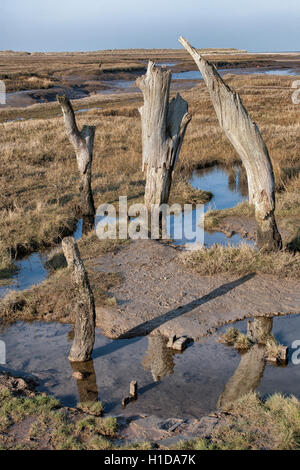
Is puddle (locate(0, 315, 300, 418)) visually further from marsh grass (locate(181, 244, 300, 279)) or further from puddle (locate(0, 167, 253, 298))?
puddle (locate(0, 167, 253, 298))

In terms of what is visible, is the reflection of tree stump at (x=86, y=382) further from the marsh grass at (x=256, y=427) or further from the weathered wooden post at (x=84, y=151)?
the weathered wooden post at (x=84, y=151)

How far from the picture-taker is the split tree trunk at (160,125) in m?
12.7

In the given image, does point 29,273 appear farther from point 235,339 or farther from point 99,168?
point 99,168

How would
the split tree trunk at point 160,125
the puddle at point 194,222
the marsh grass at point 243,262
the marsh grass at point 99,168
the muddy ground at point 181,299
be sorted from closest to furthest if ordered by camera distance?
the muddy ground at point 181,299
the marsh grass at point 243,262
the puddle at point 194,222
the split tree trunk at point 160,125
the marsh grass at point 99,168

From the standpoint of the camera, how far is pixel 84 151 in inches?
572

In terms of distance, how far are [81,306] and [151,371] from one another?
1385mm

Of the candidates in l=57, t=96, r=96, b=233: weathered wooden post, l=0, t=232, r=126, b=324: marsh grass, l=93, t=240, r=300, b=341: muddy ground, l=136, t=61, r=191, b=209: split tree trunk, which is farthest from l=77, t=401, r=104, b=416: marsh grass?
l=57, t=96, r=96, b=233: weathered wooden post

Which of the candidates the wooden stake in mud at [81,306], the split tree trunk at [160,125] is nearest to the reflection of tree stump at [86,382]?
the wooden stake in mud at [81,306]

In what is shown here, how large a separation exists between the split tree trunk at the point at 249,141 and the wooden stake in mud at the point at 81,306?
4.49 m

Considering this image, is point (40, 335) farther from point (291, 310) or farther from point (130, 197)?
point (130, 197)

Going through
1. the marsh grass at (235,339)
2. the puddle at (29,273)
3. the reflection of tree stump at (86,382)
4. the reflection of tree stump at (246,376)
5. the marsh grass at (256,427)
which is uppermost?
the marsh grass at (256,427)

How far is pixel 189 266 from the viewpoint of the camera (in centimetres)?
1083

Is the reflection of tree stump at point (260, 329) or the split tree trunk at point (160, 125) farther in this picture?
the split tree trunk at point (160, 125)

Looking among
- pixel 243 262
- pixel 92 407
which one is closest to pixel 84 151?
pixel 243 262
